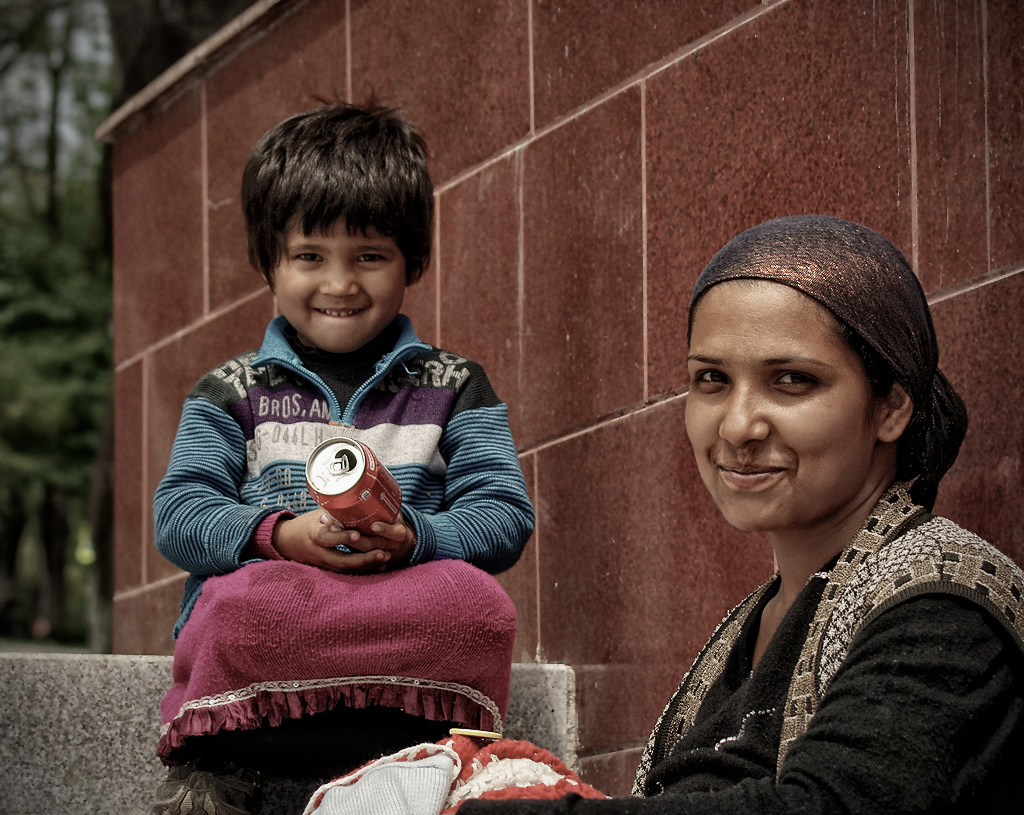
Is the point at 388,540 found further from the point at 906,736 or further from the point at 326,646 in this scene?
the point at 906,736

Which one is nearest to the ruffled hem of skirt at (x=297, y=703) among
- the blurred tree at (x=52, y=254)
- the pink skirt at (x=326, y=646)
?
the pink skirt at (x=326, y=646)

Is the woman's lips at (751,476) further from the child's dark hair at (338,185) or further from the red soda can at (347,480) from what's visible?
the child's dark hair at (338,185)

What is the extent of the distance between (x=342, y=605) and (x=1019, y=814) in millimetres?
1403

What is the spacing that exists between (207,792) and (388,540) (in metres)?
0.60

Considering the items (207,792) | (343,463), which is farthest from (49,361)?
(343,463)

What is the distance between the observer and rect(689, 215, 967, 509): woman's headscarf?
2146 millimetres

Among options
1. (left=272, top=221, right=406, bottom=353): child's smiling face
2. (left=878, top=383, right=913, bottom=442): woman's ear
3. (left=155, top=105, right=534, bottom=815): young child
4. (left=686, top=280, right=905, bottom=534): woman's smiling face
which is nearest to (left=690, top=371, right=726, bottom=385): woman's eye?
(left=686, top=280, right=905, bottom=534): woman's smiling face

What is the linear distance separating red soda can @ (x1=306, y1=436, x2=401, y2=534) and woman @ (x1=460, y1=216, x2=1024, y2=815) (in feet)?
2.15

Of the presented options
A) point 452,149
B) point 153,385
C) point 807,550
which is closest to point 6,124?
point 153,385

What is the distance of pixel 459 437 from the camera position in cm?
330

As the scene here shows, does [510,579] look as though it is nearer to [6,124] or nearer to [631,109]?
[631,109]

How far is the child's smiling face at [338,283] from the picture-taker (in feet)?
10.9

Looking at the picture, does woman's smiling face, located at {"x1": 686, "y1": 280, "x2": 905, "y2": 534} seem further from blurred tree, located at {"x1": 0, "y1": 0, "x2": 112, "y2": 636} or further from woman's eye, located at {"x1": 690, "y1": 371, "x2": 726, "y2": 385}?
blurred tree, located at {"x1": 0, "y1": 0, "x2": 112, "y2": 636}

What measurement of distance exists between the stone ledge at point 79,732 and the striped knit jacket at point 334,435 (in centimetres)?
54
